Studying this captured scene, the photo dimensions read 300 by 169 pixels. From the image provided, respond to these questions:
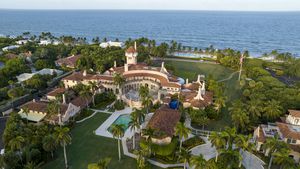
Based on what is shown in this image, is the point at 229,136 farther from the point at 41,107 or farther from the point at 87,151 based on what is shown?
the point at 41,107

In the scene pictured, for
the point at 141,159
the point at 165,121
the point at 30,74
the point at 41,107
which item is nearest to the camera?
the point at 141,159

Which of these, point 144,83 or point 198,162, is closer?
point 198,162

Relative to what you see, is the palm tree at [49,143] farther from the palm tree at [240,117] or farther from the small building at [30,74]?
the small building at [30,74]

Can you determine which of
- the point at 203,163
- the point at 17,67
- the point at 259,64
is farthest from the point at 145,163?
the point at 259,64

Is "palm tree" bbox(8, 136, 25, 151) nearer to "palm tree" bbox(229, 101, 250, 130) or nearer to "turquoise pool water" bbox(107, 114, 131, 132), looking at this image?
"turquoise pool water" bbox(107, 114, 131, 132)

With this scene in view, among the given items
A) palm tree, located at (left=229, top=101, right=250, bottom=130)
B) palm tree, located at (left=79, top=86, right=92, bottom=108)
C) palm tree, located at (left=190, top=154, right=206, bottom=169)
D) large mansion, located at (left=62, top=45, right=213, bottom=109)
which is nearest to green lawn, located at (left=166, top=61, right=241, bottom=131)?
palm tree, located at (left=229, top=101, right=250, bottom=130)

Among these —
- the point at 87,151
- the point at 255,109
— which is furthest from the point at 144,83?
the point at 255,109
